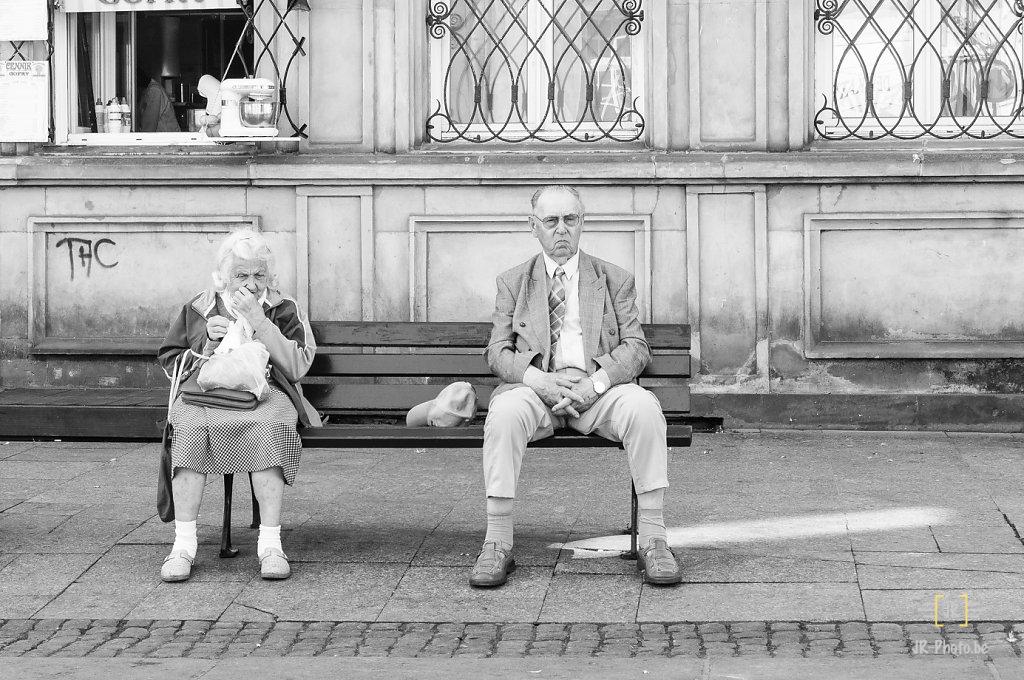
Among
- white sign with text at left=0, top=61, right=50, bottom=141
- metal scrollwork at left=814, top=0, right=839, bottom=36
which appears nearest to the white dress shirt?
metal scrollwork at left=814, top=0, right=839, bottom=36

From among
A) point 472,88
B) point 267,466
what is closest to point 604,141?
point 472,88

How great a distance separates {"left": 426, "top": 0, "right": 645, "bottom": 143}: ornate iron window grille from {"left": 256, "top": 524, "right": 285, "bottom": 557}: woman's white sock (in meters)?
4.09

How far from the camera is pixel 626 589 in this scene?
204 inches

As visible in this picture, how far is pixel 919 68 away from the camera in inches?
349

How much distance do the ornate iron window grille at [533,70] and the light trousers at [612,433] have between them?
3.80m

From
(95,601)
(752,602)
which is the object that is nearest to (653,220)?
(752,602)

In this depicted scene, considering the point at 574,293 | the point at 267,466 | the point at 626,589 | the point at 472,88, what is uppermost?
the point at 472,88

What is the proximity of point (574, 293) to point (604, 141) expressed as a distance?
333 cm

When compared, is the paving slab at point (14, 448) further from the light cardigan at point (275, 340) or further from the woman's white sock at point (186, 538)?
the woman's white sock at point (186, 538)

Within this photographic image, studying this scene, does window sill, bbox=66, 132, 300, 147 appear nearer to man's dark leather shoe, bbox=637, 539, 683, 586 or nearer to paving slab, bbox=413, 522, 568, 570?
paving slab, bbox=413, 522, 568, 570

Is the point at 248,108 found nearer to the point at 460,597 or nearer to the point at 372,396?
the point at 372,396

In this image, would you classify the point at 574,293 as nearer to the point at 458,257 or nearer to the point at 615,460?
the point at 615,460

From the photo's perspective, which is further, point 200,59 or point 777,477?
point 200,59

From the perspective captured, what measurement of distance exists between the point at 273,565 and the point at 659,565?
1379mm
